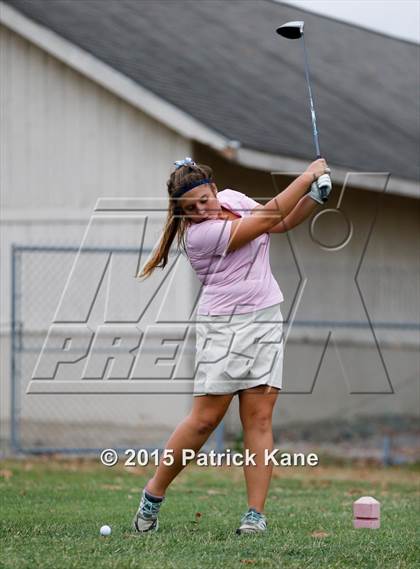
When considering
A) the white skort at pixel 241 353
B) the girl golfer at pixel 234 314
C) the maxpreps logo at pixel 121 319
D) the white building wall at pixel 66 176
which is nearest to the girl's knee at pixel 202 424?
the girl golfer at pixel 234 314

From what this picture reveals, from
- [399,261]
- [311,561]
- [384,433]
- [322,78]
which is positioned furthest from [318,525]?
[322,78]

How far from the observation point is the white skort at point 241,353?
6.48 m

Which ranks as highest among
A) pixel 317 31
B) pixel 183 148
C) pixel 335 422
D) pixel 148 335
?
pixel 317 31

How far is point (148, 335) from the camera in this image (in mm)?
13484

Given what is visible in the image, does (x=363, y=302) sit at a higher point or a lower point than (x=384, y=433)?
higher

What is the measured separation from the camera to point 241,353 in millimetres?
6461

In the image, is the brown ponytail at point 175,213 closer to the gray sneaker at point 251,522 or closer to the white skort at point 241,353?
the white skort at point 241,353

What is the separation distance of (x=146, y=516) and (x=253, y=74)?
34.9 ft

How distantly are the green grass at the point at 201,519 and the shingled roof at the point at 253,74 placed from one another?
3.47 m

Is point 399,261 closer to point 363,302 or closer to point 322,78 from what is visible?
point 363,302

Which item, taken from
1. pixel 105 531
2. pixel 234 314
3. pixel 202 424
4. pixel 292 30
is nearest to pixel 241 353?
pixel 234 314

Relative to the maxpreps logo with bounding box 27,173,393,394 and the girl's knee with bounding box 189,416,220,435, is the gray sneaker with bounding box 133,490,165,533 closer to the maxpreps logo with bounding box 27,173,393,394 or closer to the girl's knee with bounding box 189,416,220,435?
the girl's knee with bounding box 189,416,220,435

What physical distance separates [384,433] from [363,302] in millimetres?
1525

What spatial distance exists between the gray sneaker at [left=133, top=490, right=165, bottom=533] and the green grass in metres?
Result: 0.09
